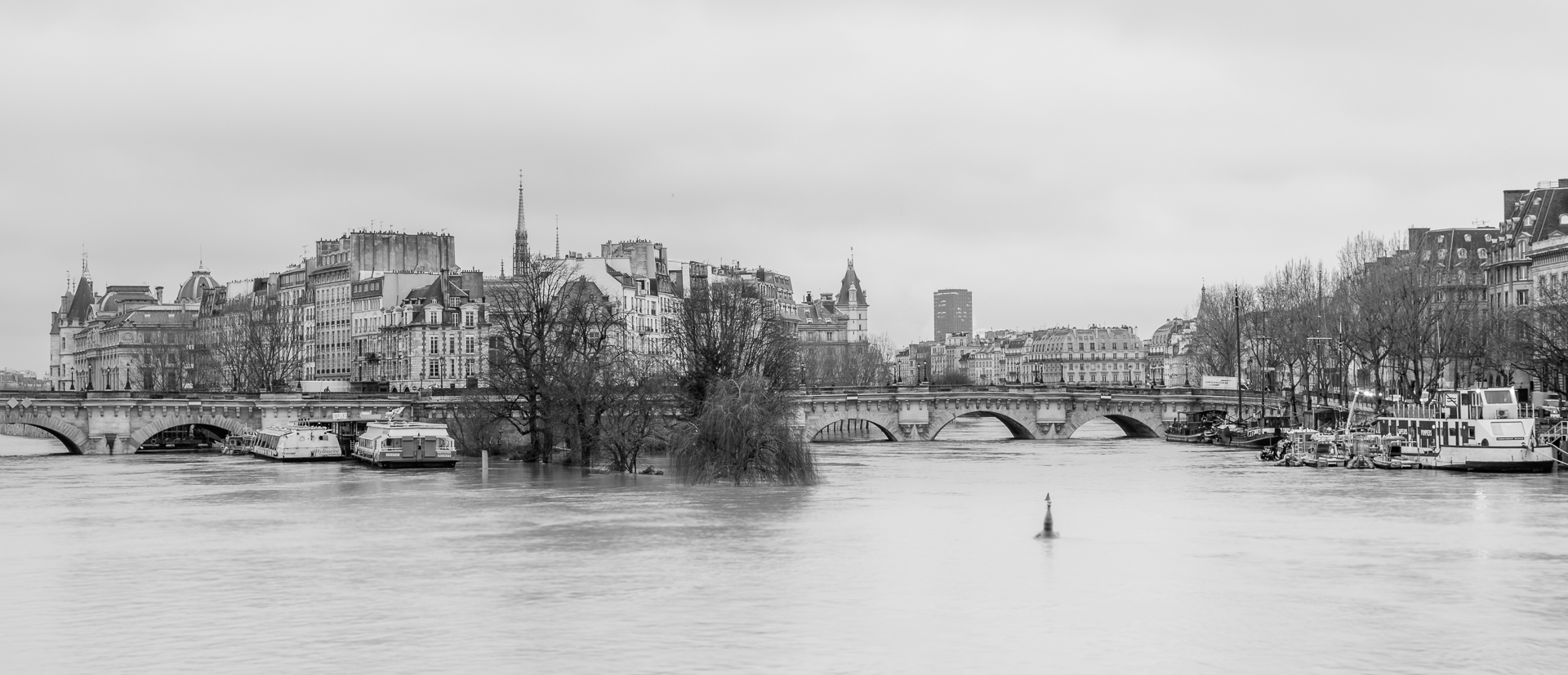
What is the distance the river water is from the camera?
30609mm

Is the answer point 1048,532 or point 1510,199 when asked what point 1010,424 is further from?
point 1048,532

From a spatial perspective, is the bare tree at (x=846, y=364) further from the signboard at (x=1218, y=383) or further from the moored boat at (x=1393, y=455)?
the moored boat at (x=1393, y=455)

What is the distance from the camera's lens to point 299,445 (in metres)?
89.6

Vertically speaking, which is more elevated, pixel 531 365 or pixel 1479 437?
pixel 531 365

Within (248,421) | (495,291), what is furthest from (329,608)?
(248,421)

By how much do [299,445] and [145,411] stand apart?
40.7ft

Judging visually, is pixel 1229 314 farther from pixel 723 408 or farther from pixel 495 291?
pixel 723 408

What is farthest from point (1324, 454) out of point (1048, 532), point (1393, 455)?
point (1048, 532)

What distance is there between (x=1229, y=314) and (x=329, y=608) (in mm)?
99629

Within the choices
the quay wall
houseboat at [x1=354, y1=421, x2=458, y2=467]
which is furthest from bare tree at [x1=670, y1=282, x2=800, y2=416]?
the quay wall

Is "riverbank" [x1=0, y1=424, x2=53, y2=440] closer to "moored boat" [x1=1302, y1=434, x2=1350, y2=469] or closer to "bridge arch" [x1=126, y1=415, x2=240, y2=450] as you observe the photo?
"bridge arch" [x1=126, y1=415, x2=240, y2=450]

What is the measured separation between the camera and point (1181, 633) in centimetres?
3250

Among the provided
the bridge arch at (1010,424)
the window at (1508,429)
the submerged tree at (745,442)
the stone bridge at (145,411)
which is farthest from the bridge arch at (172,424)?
the window at (1508,429)

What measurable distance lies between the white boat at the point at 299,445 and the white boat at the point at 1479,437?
45.9 metres
